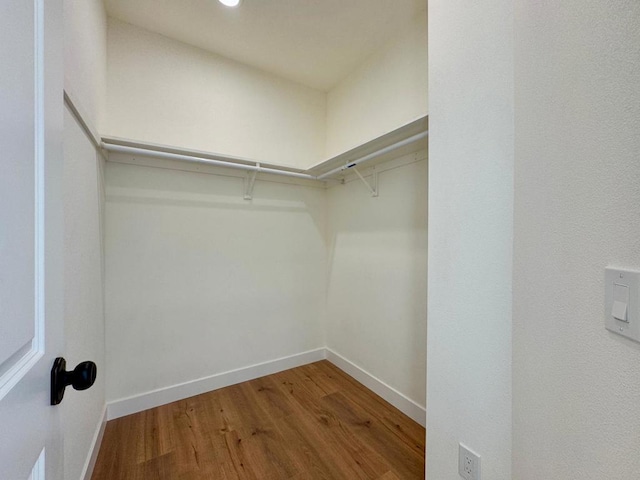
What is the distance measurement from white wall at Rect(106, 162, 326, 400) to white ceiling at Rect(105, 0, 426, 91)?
0.98 meters

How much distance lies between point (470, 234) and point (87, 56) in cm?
190

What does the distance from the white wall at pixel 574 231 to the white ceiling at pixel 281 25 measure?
1239 mm

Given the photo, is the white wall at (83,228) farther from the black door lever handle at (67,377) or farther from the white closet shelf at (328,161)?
the black door lever handle at (67,377)

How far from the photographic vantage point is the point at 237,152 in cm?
217

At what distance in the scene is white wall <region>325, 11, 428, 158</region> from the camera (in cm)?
171

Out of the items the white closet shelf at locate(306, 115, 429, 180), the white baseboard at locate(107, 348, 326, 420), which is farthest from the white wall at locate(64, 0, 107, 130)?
the white baseboard at locate(107, 348, 326, 420)

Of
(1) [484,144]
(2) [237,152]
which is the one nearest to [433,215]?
(1) [484,144]

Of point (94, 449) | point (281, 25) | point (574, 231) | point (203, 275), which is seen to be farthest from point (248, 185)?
point (574, 231)

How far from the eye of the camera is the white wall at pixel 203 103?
176 centimetres

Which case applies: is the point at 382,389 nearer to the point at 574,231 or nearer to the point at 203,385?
the point at 203,385

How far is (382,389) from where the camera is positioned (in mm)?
1945

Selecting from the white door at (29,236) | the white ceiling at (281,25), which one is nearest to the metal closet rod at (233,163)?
the white ceiling at (281,25)

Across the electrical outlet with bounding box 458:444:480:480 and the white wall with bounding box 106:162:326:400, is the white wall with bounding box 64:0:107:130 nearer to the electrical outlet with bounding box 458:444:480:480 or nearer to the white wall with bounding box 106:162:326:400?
the white wall with bounding box 106:162:326:400

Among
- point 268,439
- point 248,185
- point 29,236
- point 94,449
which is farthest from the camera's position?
point 248,185
